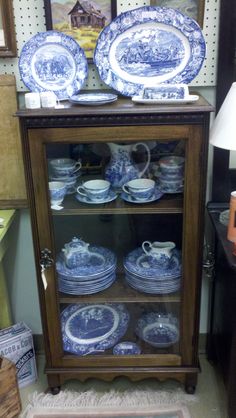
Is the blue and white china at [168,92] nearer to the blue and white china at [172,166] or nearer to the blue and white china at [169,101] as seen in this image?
the blue and white china at [169,101]

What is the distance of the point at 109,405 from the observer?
1.74 metres

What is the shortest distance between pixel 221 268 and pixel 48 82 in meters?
0.92

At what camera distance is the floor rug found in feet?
5.56

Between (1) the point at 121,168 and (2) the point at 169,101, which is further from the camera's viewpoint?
(1) the point at 121,168

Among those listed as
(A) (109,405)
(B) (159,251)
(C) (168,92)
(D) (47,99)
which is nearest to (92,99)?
(D) (47,99)

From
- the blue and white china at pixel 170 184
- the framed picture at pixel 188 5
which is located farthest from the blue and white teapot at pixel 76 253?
the framed picture at pixel 188 5

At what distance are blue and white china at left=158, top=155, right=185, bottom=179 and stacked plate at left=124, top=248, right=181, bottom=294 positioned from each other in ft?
0.93

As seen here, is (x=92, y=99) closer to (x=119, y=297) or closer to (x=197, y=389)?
(x=119, y=297)

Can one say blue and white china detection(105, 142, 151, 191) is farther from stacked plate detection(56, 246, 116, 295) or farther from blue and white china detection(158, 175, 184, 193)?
stacked plate detection(56, 246, 116, 295)

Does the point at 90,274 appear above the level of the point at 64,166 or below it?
below

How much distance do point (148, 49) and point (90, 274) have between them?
0.82 metres

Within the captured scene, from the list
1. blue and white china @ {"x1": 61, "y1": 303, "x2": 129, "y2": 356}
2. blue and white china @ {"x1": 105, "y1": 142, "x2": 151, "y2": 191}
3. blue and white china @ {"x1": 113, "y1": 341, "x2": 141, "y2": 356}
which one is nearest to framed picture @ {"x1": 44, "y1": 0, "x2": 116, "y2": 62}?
blue and white china @ {"x1": 105, "y1": 142, "x2": 151, "y2": 191}

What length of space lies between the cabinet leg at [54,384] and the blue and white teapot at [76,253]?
0.47m

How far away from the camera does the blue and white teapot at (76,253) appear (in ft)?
5.25
